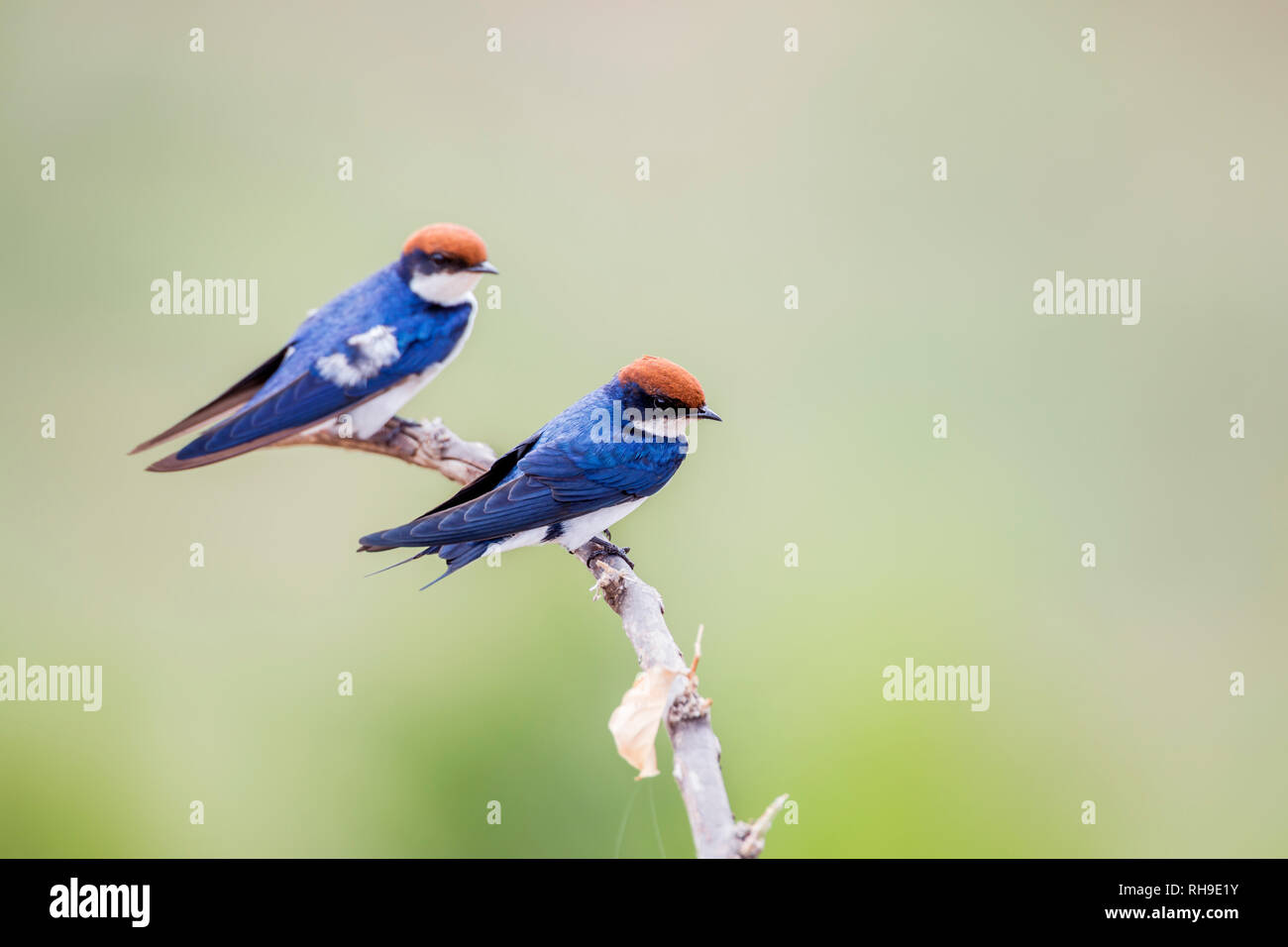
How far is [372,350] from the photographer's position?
5.84 ft

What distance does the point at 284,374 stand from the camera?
1788mm

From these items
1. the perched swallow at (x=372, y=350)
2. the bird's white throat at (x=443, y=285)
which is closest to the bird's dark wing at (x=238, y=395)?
the perched swallow at (x=372, y=350)

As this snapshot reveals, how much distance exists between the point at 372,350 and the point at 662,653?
0.83 m

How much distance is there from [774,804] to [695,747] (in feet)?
0.60

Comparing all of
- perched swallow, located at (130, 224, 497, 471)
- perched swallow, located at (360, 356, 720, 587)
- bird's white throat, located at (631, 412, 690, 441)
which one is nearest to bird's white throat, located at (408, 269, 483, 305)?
perched swallow, located at (130, 224, 497, 471)

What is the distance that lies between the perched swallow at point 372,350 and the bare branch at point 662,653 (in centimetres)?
7

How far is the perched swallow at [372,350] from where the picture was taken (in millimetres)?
1708

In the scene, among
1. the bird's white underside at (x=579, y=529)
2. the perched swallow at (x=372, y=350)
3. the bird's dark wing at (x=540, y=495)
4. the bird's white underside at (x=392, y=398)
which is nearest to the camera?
the bird's dark wing at (x=540, y=495)

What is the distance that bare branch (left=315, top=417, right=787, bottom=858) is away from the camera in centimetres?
95

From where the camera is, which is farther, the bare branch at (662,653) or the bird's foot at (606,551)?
the bird's foot at (606,551)

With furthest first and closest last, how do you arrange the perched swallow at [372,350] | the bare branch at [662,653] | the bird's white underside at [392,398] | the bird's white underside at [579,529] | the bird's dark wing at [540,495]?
the bird's white underside at [392,398], the perched swallow at [372,350], the bird's white underside at [579,529], the bird's dark wing at [540,495], the bare branch at [662,653]

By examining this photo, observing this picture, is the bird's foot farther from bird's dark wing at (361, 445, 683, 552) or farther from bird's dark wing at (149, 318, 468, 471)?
bird's dark wing at (149, 318, 468, 471)

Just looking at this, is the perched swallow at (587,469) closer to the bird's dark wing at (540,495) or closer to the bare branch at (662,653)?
the bird's dark wing at (540,495)
